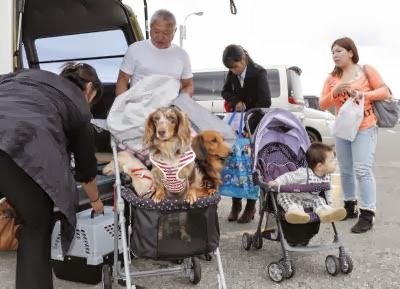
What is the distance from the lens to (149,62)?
4.02 metres

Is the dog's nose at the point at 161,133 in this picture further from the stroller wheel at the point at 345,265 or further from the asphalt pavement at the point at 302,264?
the stroller wheel at the point at 345,265

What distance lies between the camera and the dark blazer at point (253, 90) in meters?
4.91

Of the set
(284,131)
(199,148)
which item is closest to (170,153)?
(199,148)

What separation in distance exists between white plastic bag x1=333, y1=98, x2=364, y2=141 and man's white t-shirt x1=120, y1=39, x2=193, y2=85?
5.51 feet

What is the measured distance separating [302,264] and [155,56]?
2054mm

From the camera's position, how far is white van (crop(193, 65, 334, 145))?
37.9 feet

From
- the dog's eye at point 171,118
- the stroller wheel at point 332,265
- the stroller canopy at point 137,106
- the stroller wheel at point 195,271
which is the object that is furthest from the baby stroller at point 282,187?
the dog's eye at point 171,118

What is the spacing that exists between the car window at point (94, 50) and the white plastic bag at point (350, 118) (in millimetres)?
2966

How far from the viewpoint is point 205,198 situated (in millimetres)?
2938

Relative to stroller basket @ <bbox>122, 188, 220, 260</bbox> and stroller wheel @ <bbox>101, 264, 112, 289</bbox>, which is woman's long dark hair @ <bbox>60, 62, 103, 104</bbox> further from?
stroller wheel @ <bbox>101, 264, 112, 289</bbox>

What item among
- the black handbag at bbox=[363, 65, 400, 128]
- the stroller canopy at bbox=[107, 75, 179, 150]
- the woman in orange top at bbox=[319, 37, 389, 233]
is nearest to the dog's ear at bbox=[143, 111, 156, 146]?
the stroller canopy at bbox=[107, 75, 179, 150]

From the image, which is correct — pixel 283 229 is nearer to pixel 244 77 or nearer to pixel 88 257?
pixel 88 257

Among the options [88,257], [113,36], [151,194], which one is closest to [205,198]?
[151,194]

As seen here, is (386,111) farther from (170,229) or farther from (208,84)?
(208,84)
